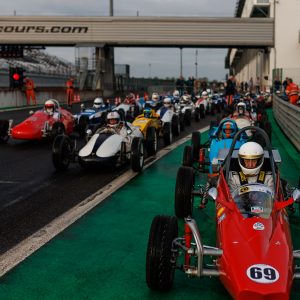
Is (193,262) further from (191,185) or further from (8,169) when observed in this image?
(8,169)

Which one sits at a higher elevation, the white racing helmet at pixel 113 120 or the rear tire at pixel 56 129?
the white racing helmet at pixel 113 120

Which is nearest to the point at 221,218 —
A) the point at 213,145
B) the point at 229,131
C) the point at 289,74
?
the point at 213,145

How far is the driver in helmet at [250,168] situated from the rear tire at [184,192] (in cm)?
74

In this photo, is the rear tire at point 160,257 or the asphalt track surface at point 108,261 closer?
the rear tire at point 160,257

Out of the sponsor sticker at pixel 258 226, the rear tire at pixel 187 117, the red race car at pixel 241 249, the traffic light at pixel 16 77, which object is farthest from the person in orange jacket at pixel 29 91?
the sponsor sticker at pixel 258 226

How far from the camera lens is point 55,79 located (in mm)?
49781

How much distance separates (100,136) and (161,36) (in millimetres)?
31275

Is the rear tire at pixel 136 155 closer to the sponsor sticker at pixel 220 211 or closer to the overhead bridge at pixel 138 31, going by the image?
the sponsor sticker at pixel 220 211

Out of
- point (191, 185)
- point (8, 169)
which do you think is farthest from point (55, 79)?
point (191, 185)

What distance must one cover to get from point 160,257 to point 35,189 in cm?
473

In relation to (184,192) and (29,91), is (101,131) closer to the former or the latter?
(184,192)

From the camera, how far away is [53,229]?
6.12m

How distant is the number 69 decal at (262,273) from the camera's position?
358cm

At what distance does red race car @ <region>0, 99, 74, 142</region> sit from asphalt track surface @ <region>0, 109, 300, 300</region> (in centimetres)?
593
